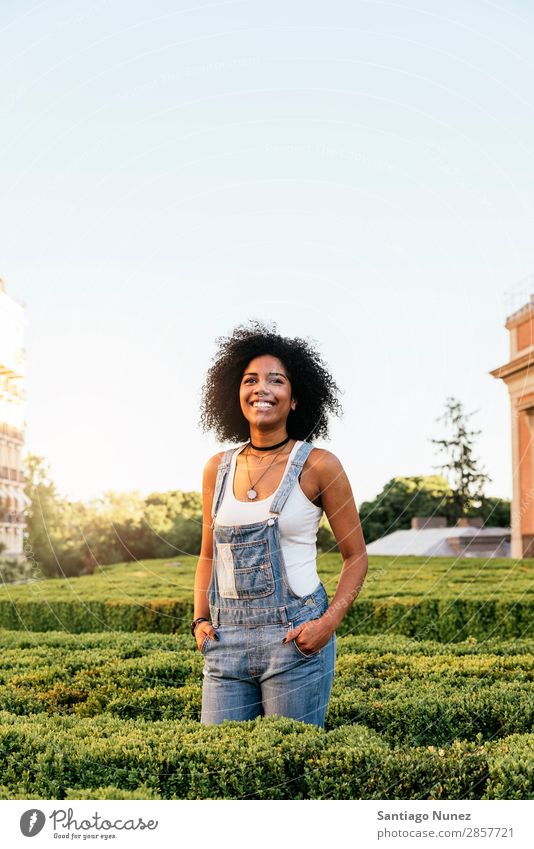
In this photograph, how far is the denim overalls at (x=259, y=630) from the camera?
3.36m

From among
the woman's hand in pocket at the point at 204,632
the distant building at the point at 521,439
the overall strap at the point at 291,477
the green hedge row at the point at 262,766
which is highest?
the distant building at the point at 521,439

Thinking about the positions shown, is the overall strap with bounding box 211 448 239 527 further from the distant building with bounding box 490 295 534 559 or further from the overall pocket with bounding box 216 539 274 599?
the distant building with bounding box 490 295 534 559

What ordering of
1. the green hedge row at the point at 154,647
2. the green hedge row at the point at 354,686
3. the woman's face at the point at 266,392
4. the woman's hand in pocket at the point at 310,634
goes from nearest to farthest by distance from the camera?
the woman's hand in pocket at the point at 310,634 < the woman's face at the point at 266,392 < the green hedge row at the point at 354,686 < the green hedge row at the point at 154,647

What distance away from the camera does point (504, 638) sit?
9.40 meters

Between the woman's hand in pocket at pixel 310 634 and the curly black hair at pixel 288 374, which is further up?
the curly black hair at pixel 288 374

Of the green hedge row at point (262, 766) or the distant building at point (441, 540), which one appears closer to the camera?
the green hedge row at point (262, 766)

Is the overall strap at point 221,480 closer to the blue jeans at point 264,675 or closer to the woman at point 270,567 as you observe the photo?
the woman at point 270,567

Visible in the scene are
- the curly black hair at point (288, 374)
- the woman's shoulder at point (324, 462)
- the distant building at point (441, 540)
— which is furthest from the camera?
the distant building at point (441, 540)

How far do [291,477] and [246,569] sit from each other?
39 cm

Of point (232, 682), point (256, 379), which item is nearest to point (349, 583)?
point (232, 682)

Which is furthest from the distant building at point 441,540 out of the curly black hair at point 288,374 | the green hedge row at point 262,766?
the green hedge row at point 262,766

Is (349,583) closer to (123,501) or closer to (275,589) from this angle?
(275,589)

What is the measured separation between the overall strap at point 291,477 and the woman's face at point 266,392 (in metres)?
0.19
